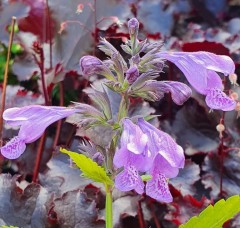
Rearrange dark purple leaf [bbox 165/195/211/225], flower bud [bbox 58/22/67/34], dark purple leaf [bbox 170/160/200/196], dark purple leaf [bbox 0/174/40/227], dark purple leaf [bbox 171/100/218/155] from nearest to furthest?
1. dark purple leaf [bbox 0/174/40/227]
2. dark purple leaf [bbox 165/195/211/225]
3. dark purple leaf [bbox 170/160/200/196]
4. dark purple leaf [bbox 171/100/218/155]
5. flower bud [bbox 58/22/67/34]

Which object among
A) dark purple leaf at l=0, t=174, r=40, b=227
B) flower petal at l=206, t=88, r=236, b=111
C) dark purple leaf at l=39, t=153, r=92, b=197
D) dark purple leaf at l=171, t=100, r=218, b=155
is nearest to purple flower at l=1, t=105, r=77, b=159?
flower petal at l=206, t=88, r=236, b=111

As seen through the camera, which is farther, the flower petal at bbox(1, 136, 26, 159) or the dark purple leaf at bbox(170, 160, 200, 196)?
the dark purple leaf at bbox(170, 160, 200, 196)

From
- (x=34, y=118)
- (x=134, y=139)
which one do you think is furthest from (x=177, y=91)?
(x=34, y=118)

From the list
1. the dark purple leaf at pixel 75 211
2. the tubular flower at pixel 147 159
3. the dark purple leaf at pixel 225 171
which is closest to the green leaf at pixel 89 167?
the tubular flower at pixel 147 159

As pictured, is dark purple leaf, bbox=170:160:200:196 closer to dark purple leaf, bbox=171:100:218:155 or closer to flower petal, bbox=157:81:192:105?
dark purple leaf, bbox=171:100:218:155

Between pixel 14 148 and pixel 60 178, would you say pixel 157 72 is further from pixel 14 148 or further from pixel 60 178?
pixel 60 178

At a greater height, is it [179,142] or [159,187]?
[159,187]

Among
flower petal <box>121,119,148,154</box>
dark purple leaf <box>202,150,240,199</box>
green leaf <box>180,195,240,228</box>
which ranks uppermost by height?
flower petal <box>121,119,148,154</box>
